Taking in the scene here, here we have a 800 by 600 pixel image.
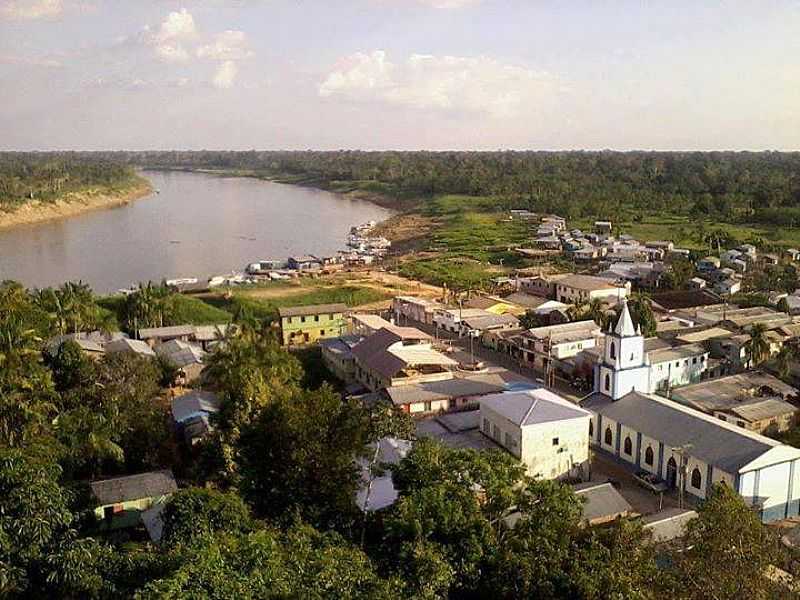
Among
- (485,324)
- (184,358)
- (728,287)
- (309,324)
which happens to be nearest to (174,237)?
(309,324)

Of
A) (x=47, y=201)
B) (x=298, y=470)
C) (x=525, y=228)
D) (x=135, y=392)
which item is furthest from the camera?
(x=47, y=201)

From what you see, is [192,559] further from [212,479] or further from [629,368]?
[629,368]

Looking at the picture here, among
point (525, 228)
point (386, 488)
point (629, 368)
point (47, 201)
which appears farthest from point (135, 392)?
point (47, 201)

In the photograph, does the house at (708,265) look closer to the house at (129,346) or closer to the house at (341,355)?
the house at (341,355)

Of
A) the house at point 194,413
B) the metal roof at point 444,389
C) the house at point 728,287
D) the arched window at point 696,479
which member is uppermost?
the house at point 728,287

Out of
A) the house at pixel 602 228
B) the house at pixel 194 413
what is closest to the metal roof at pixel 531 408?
the house at pixel 194 413
